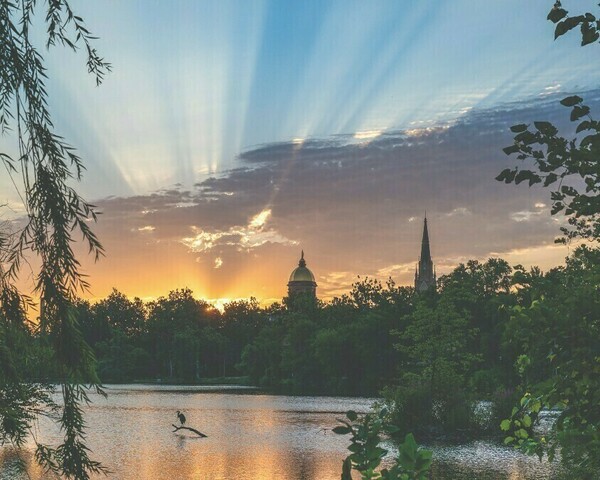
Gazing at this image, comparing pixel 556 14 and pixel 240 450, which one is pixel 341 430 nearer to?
pixel 556 14

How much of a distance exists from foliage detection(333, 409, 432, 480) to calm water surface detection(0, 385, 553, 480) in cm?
2409

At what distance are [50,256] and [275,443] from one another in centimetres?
3443

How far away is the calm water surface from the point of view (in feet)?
96.4

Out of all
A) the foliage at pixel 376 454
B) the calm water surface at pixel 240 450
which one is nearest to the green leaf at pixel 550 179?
the foliage at pixel 376 454

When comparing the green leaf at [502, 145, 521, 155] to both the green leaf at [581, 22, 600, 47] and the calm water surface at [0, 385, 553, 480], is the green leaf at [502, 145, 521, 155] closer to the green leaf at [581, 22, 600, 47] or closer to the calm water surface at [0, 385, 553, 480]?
the green leaf at [581, 22, 600, 47]

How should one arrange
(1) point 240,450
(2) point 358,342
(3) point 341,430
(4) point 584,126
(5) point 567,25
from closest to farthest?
(3) point 341,430
(5) point 567,25
(4) point 584,126
(1) point 240,450
(2) point 358,342

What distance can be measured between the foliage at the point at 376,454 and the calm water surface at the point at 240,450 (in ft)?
79.0

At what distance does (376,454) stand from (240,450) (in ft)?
112

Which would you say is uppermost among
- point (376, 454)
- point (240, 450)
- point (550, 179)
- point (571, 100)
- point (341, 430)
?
point (571, 100)

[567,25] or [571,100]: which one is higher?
[567,25]

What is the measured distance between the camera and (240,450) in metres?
36.8

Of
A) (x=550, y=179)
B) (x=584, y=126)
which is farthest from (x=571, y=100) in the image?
(x=550, y=179)

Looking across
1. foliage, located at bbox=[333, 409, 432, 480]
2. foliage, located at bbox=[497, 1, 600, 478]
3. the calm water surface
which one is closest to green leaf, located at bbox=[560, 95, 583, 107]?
foliage, located at bbox=[497, 1, 600, 478]

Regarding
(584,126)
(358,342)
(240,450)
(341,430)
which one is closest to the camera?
(341,430)
